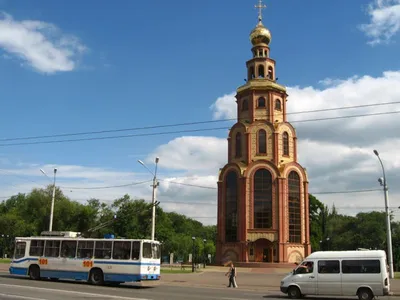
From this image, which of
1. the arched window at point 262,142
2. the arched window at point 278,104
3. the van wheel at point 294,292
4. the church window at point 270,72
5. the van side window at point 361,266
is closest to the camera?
the van side window at point 361,266

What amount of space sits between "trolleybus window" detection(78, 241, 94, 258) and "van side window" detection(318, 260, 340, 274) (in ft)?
41.6

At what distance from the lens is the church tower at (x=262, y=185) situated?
2050 inches

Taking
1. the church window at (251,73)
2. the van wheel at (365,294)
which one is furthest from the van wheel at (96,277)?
the church window at (251,73)

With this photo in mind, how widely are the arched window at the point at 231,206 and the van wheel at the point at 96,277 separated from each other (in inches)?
1207

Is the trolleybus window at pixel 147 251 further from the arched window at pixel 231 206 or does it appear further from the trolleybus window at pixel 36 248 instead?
the arched window at pixel 231 206

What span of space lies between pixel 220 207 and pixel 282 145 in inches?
438

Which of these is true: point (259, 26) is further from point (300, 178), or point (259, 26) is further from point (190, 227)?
point (190, 227)

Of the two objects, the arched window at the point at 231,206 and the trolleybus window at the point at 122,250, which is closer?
the trolleybus window at the point at 122,250

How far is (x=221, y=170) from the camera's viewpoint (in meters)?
56.8

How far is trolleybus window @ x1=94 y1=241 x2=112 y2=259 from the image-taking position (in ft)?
80.7

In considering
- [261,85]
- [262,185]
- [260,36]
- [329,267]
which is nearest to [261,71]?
[261,85]

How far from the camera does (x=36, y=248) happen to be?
27094mm

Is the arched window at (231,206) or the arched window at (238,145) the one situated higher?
the arched window at (238,145)

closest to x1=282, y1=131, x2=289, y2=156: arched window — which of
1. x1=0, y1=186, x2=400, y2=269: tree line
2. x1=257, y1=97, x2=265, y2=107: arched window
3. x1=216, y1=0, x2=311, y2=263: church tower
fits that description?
x1=216, y1=0, x2=311, y2=263: church tower
